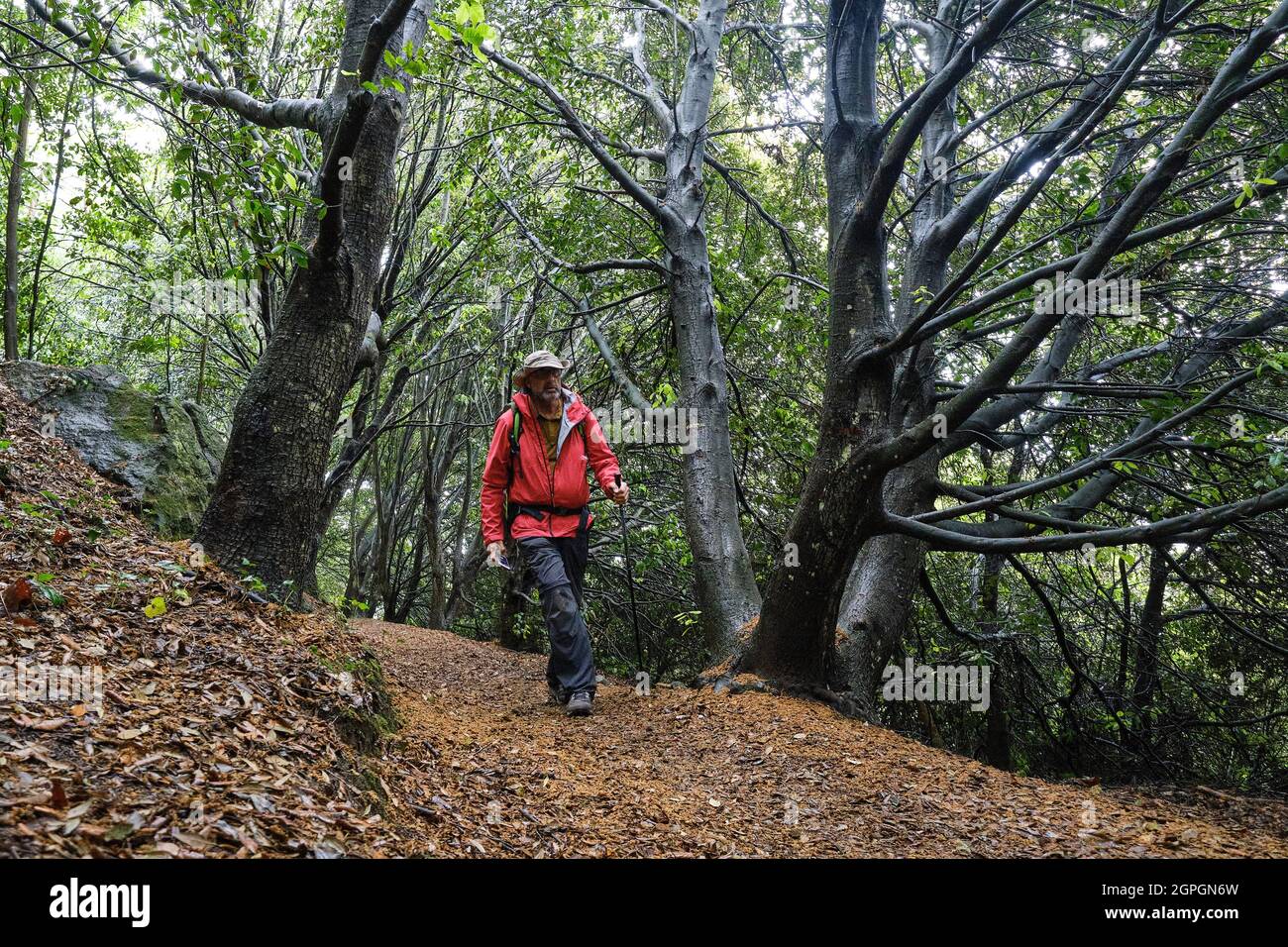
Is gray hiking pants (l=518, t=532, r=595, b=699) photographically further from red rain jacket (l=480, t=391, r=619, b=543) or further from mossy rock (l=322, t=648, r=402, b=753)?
mossy rock (l=322, t=648, r=402, b=753)

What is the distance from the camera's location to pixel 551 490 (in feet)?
18.2

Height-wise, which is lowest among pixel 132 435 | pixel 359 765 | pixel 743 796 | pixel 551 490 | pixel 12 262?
pixel 743 796

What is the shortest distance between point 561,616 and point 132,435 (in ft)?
11.1

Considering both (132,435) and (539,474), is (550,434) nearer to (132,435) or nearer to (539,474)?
(539,474)

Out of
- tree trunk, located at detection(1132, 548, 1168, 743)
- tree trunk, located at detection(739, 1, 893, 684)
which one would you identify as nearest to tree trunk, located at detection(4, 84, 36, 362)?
tree trunk, located at detection(739, 1, 893, 684)

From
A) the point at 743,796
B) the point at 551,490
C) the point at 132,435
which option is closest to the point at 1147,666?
the point at 743,796

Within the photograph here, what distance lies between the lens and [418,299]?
9.27 m

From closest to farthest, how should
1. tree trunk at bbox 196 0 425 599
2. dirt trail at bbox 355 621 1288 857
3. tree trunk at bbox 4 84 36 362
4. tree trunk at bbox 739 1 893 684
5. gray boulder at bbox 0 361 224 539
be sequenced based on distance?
1. dirt trail at bbox 355 621 1288 857
2. tree trunk at bbox 196 0 425 599
3. tree trunk at bbox 739 1 893 684
4. gray boulder at bbox 0 361 224 539
5. tree trunk at bbox 4 84 36 362

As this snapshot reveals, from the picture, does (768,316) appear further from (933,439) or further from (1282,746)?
(1282,746)

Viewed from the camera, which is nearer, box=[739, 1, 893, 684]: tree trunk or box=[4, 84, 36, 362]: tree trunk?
box=[739, 1, 893, 684]: tree trunk

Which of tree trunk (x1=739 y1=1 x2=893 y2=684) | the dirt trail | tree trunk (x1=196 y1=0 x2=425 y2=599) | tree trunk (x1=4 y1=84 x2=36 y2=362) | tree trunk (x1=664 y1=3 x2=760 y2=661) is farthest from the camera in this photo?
tree trunk (x1=4 y1=84 x2=36 y2=362)

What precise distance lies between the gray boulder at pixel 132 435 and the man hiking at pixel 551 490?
6.22 feet

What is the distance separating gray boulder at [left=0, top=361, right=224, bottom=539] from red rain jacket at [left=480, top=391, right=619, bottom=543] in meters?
1.83

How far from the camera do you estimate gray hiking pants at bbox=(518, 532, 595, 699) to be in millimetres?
5262
